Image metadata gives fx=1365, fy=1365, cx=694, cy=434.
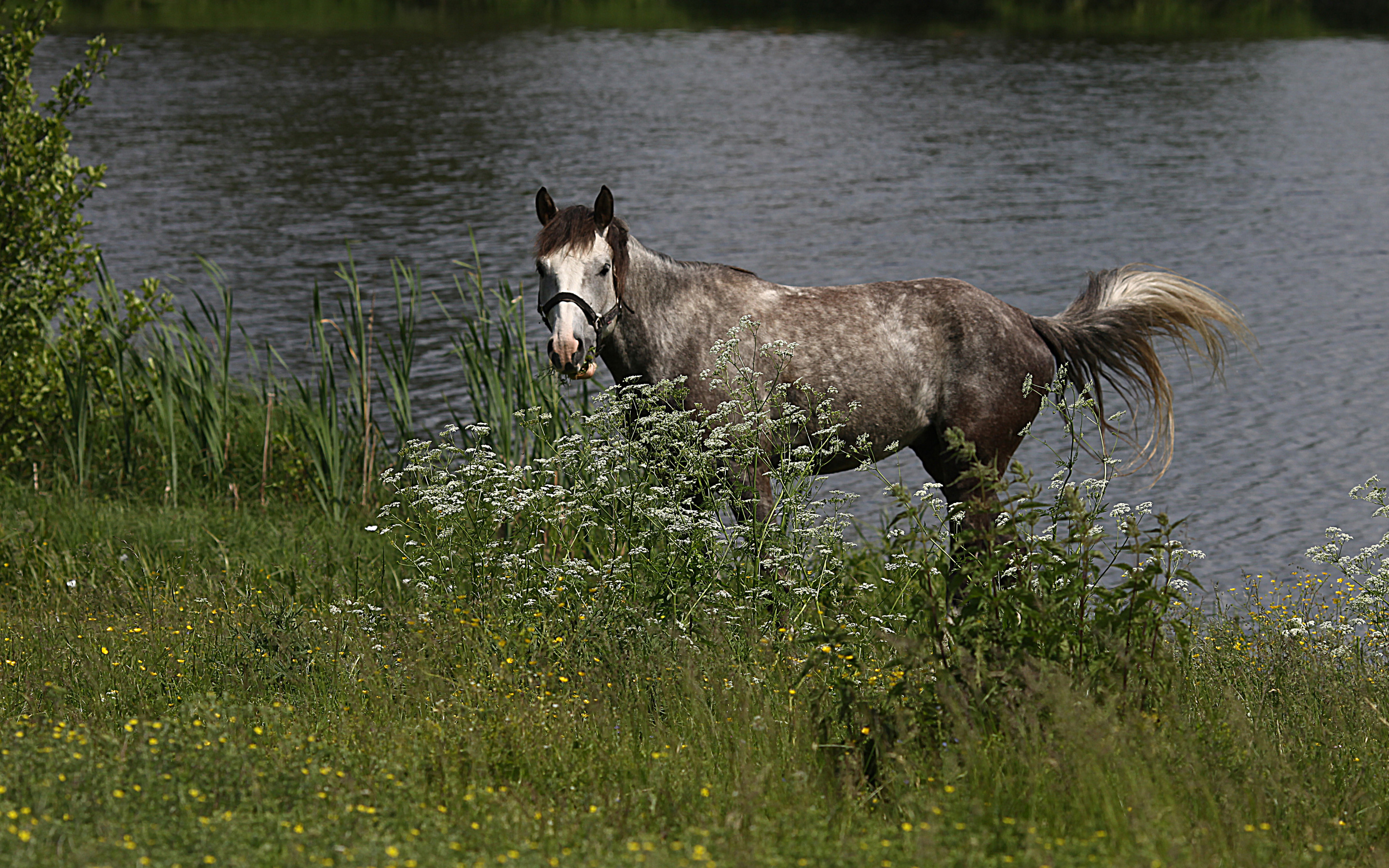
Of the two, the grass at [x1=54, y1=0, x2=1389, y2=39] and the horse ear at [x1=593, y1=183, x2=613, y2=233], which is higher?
the grass at [x1=54, y1=0, x2=1389, y2=39]

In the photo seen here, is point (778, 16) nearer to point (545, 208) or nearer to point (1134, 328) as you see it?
point (1134, 328)

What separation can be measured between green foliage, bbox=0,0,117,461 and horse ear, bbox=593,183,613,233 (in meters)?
4.01

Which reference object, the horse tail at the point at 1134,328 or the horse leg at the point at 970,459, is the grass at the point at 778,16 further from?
the horse leg at the point at 970,459

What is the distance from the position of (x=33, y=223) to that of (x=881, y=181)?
15899 mm

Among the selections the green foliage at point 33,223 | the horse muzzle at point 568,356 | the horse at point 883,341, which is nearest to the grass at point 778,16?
the green foliage at point 33,223

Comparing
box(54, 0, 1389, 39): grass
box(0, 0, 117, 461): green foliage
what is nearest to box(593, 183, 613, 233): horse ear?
box(0, 0, 117, 461): green foliage

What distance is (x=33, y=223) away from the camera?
27.0 feet

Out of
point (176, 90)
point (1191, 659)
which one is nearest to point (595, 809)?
point (1191, 659)

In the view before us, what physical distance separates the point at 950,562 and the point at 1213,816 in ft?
3.56

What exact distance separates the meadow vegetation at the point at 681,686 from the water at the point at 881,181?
2.23 meters

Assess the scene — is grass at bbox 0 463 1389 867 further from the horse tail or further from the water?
the water

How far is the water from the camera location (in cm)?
1169

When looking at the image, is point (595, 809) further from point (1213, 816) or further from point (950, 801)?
point (1213, 816)

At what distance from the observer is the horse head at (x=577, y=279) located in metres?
5.51
